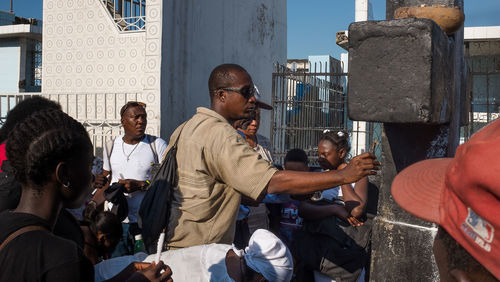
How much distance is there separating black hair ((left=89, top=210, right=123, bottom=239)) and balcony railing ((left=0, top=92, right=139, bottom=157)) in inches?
149

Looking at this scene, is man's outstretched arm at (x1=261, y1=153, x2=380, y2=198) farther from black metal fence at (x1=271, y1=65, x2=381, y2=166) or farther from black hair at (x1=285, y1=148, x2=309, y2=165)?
black metal fence at (x1=271, y1=65, x2=381, y2=166)

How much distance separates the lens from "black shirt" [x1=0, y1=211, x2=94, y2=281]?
1.45 m

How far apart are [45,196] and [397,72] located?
5.36 feet

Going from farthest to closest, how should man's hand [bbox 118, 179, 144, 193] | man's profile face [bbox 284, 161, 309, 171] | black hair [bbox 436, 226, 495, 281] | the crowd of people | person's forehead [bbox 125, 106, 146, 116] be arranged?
person's forehead [bbox 125, 106, 146, 116] → man's hand [bbox 118, 179, 144, 193] → man's profile face [bbox 284, 161, 309, 171] → the crowd of people → black hair [bbox 436, 226, 495, 281]

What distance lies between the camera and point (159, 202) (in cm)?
242

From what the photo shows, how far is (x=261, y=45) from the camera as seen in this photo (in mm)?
11391

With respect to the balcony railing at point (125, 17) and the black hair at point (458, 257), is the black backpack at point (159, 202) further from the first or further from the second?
the balcony railing at point (125, 17)

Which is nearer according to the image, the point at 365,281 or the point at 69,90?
the point at 365,281

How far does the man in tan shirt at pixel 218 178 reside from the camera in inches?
86.9

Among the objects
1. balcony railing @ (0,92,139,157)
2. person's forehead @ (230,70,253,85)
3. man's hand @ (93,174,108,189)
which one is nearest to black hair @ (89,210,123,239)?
man's hand @ (93,174,108,189)

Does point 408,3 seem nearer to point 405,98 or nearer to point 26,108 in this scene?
point 405,98

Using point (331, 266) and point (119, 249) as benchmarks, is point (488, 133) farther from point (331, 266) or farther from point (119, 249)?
point (119, 249)

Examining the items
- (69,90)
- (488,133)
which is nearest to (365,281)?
(488,133)

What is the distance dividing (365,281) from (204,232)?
2.11m
